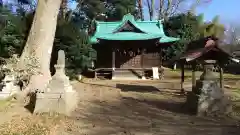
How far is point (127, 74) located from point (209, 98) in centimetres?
1605

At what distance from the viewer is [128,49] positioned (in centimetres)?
2631

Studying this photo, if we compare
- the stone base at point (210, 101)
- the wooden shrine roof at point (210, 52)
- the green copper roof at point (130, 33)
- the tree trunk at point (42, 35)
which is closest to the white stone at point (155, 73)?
the green copper roof at point (130, 33)

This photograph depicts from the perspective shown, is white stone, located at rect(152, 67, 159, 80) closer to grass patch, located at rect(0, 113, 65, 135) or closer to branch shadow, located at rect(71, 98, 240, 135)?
branch shadow, located at rect(71, 98, 240, 135)

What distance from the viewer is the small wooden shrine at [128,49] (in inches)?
1007

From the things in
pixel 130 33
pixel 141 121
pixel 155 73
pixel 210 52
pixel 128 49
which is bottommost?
pixel 141 121

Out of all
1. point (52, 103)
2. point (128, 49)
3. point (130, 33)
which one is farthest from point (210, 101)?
point (128, 49)

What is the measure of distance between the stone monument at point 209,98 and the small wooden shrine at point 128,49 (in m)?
15.0

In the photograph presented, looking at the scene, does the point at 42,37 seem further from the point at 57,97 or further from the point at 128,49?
the point at 128,49

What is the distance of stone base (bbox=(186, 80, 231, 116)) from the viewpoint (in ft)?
32.2

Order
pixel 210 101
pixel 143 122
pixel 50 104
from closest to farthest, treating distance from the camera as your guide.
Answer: pixel 143 122, pixel 50 104, pixel 210 101

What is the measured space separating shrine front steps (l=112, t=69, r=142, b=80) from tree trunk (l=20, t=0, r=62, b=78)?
43.2 ft

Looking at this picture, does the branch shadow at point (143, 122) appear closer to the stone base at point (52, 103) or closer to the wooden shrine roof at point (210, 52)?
the stone base at point (52, 103)

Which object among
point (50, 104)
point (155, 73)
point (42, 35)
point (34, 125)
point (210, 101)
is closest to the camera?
point (34, 125)

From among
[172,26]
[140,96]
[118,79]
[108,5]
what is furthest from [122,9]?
[140,96]
